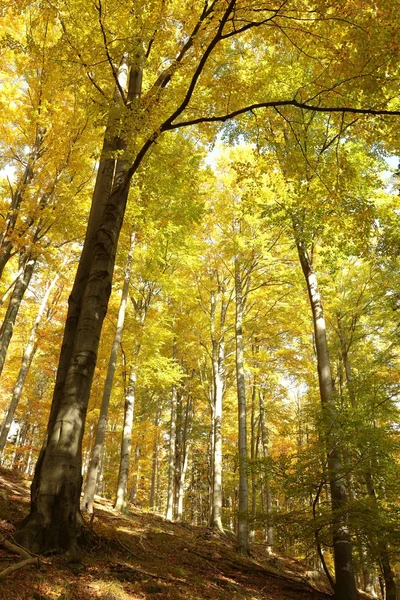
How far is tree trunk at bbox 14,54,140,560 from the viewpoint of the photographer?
359cm

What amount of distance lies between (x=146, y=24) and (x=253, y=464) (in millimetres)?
7058

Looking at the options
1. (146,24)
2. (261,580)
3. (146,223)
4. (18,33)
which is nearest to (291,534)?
(261,580)

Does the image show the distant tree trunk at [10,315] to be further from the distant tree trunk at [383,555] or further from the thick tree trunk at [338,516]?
the distant tree trunk at [383,555]

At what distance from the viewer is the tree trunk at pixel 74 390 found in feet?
11.8

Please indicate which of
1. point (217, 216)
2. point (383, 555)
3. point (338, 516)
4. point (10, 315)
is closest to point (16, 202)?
point (10, 315)

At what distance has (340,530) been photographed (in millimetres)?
6266

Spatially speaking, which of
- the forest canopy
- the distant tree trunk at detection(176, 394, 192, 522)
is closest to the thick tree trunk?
the forest canopy

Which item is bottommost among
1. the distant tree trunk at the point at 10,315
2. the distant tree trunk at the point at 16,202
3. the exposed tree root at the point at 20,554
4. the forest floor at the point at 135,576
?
the forest floor at the point at 135,576

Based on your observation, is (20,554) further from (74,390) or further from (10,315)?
(10,315)

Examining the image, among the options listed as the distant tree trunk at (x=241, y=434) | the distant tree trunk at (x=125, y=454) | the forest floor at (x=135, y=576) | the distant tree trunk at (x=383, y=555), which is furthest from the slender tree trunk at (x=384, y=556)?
the distant tree trunk at (x=125, y=454)

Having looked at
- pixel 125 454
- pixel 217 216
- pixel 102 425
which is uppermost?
pixel 217 216

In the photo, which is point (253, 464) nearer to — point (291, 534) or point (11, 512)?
point (291, 534)

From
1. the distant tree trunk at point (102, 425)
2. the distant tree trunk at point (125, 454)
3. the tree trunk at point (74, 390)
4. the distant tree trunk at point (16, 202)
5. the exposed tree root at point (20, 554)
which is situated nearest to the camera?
the exposed tree root at point (20, 554)

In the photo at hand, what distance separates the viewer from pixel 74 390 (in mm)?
4160
